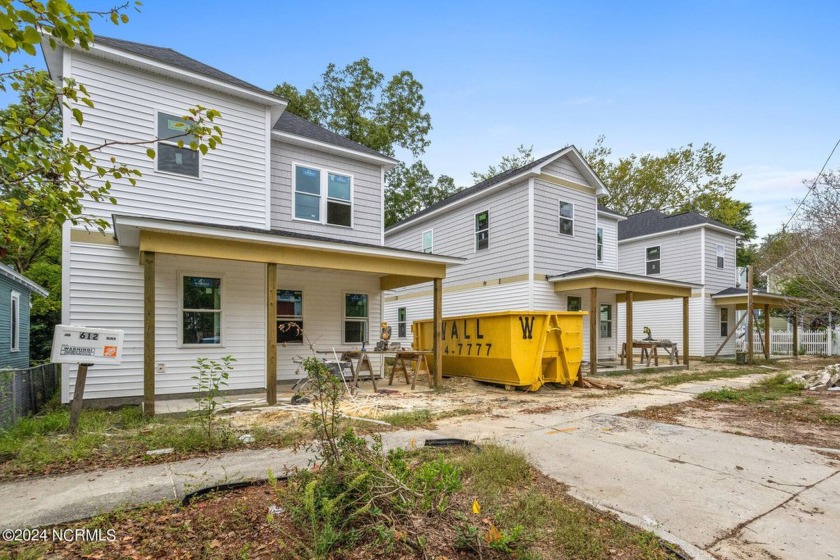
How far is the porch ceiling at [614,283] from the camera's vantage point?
487 inches

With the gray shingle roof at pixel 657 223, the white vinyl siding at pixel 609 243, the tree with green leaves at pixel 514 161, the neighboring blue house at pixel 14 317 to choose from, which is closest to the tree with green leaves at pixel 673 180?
the tree with green leaves at pixel 514 161

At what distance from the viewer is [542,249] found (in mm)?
13297

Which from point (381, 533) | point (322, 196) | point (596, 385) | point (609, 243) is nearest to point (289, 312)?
point (322, 196)

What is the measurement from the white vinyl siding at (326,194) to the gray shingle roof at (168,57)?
142 cm

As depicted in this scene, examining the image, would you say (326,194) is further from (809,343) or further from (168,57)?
(809,343)

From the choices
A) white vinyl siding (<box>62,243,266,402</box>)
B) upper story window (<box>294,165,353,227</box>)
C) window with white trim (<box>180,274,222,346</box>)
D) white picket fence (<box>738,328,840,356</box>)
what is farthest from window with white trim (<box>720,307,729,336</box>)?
window with white trim (<box>180,274,222,346</box>)

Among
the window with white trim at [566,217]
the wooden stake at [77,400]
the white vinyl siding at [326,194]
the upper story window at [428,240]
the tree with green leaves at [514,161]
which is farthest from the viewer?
the tree with green leaves at [514,161]

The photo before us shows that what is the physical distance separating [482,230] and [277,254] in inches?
354

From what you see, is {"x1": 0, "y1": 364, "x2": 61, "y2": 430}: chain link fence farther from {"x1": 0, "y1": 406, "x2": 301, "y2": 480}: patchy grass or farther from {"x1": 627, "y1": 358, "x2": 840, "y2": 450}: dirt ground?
{"x1": 627, "y1": 358, "x2": 840, "y2": 450}: dirt ground

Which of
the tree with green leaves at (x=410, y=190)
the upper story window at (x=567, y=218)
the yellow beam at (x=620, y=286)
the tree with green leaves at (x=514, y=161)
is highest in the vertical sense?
the tree with green leaves at (x=514, y=161)

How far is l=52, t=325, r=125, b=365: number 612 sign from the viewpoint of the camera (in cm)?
506

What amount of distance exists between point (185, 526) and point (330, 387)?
130 centimetres

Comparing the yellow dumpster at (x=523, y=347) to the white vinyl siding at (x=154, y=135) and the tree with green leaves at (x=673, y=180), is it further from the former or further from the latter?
the tree with green leaves at (x=673, y=180)

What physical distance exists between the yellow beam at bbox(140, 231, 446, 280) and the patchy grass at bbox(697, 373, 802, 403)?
6.36m
